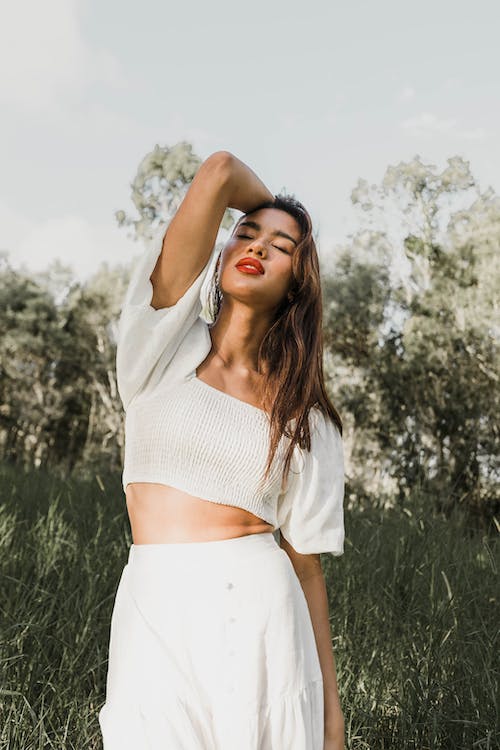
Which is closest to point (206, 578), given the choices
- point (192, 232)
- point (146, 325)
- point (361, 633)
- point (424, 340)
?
point (146, 325)

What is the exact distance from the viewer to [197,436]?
162 cm

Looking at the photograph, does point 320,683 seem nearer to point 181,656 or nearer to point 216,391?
point 181,656

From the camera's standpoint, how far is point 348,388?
12.8 m

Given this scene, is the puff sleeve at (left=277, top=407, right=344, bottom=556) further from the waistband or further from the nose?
the nose

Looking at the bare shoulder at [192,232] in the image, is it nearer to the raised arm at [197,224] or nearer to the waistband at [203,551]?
the raised arm at [197,224]

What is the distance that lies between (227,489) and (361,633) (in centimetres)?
202

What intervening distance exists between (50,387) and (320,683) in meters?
14.9

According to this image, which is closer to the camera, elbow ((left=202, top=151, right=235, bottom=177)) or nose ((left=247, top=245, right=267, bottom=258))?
elbow ((left=202, top=151, right=235, bottom=177))

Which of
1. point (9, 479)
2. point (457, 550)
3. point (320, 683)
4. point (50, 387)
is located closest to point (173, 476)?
point (320, 683)

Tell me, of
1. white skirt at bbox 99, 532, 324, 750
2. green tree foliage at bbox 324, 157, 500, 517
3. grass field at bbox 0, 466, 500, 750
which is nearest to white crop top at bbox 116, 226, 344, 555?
white skirt at bbox 99, 532, 324, 750

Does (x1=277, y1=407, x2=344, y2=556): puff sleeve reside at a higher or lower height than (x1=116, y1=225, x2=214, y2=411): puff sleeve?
lower

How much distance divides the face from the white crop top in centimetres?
10

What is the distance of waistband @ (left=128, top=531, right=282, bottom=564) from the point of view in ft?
5.05

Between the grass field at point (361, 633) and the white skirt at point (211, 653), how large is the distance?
107 centimetres
